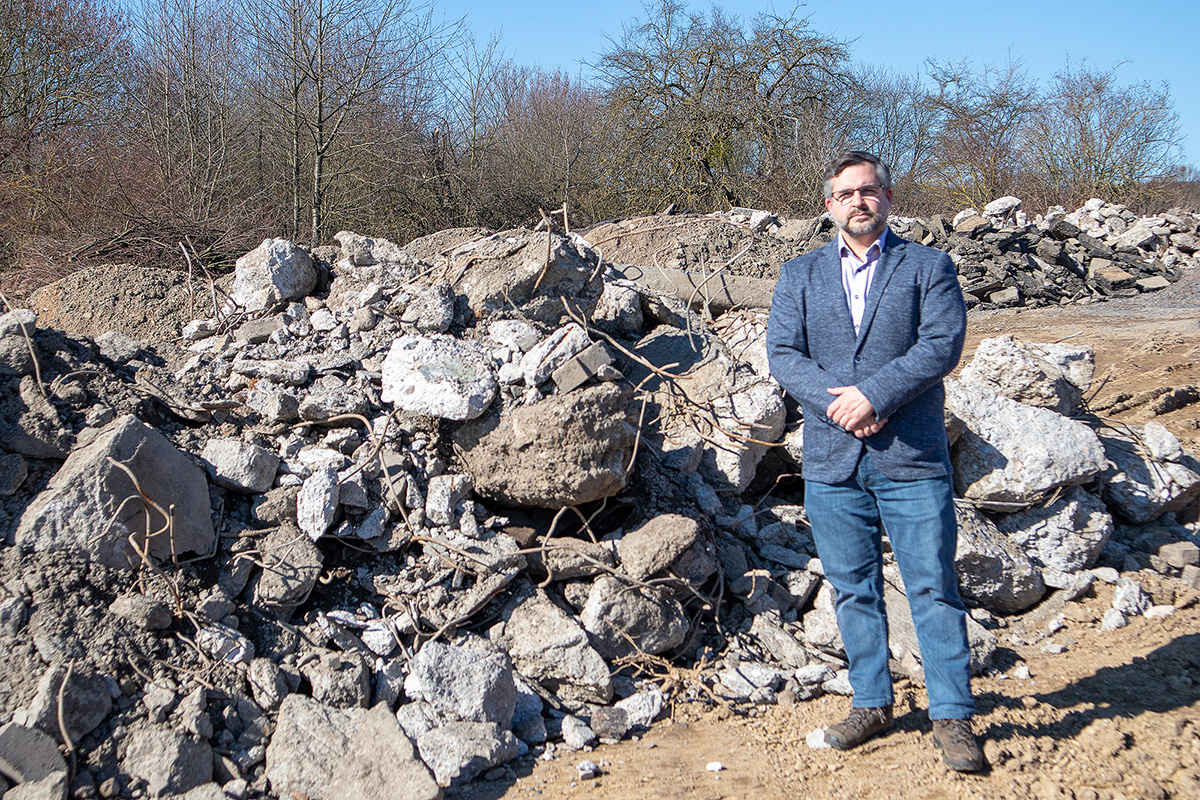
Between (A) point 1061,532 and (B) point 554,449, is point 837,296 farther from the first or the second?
(A) point 1061,532

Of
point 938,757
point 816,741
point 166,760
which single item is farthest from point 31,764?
point 938,757

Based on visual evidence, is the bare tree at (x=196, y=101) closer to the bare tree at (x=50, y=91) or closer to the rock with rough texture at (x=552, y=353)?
the bare tree at (x=50, y=91)

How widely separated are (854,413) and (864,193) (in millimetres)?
718

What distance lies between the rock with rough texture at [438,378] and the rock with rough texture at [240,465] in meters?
0.57

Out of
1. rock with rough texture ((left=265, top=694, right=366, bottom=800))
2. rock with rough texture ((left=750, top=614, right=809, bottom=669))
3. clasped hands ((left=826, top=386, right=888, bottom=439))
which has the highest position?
clasped hands ((left=826, top=386, right=888, bottom=439))

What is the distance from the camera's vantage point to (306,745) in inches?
100

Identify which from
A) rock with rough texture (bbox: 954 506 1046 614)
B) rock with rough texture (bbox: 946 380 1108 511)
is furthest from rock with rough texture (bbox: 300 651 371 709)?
rock with rough texture (bbox: 946 380 1108 511)

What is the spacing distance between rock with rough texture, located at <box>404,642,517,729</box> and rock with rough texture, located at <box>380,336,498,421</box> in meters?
1.00

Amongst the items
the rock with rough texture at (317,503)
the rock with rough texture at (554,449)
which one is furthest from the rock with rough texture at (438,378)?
the rock with rough texture at (317,503)

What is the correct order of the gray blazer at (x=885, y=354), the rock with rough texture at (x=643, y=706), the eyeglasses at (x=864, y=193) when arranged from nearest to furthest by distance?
the gray blazer at (x=885, y=354) < the eyeglasses at (x=864, y=193) < the rock with rough texture at (x=643, y=706)

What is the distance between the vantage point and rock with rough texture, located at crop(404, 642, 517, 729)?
9.00 feet

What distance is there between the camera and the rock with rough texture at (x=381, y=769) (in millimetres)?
2410

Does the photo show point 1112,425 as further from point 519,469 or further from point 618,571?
point 519,469

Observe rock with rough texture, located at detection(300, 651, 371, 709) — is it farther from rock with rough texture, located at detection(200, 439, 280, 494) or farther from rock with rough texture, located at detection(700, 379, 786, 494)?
rock with rough texture, located at detection(700, 379, 786, 494)
